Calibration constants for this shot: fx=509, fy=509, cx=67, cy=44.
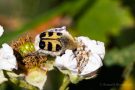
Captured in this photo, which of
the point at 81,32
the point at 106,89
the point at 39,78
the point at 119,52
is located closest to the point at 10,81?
the point at 39,78

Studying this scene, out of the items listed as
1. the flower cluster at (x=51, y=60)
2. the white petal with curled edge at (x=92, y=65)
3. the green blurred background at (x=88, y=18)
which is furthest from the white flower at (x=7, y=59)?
the green blurred background at (x=88, y=18)

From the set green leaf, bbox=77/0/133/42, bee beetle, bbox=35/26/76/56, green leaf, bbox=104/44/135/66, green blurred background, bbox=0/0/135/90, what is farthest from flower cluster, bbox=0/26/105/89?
green leaf, bbox=77/0/133/42

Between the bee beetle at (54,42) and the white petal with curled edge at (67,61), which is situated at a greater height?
the bee beetle at (54,42)

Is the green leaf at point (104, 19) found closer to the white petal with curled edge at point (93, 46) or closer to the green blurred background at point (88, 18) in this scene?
the green blurred background at point (88, 18)

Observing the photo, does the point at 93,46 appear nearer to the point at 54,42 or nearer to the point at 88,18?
the point at 54,42

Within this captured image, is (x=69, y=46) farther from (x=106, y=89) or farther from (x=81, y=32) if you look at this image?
(x=81, y=32)

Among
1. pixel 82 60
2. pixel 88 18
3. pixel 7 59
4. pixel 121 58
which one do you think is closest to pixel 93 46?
pixel 82 60
